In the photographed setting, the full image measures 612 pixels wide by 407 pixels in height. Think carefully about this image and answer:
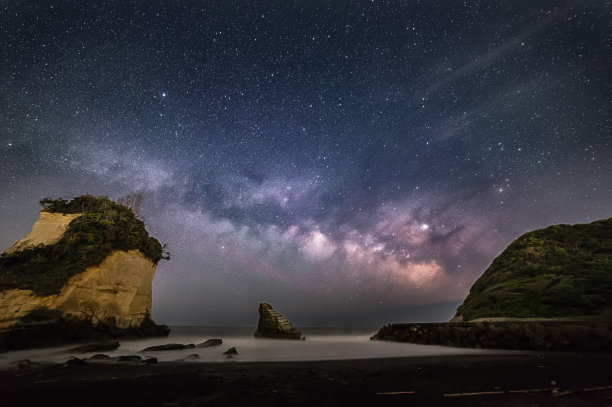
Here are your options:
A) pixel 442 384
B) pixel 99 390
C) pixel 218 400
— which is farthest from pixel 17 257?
pixel 442 384

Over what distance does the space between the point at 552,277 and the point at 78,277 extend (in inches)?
1609

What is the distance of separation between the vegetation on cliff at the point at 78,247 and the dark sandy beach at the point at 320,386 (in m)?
13.5

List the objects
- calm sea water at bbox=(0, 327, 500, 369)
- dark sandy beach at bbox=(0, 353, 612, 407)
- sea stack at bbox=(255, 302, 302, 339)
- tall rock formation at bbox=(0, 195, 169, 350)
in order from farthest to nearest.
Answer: sea stack at bbox=(255, 302, 302, 339)
tall rock formation at bbox=(0, 195, 169, 350)
calm sea water at bbox=(0, 327, 500, 369)
dark sandy beach at bbox=(0, 353, 612, 407)

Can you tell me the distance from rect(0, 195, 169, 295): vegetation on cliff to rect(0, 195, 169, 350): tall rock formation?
5 centimetres

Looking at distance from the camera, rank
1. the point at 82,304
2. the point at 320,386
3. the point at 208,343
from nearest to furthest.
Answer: the point at 320,386, the point at 208,343, the point at 82,304

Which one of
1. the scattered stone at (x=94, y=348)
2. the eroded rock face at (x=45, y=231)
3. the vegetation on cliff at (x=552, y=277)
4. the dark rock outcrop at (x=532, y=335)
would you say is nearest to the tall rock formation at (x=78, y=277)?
the eroded rock face at (x=45, y=231)

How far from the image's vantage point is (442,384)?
6.70 m

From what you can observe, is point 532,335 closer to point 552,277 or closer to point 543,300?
point 543,300

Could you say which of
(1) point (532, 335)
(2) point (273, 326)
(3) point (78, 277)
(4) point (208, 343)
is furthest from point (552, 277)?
(3) point (78, 277)

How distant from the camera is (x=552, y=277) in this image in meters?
25.2

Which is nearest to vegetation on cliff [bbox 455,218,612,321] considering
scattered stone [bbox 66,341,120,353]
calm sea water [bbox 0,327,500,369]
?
calm sea water [bbox 0,327,500,369]

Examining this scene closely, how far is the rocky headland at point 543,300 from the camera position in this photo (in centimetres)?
1619

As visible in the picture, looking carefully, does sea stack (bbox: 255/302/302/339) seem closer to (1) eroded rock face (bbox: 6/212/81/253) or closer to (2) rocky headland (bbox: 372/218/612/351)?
(2) rocky headland (bbox: 372/218/612/351)

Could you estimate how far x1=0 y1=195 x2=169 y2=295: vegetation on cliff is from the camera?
766 inches
